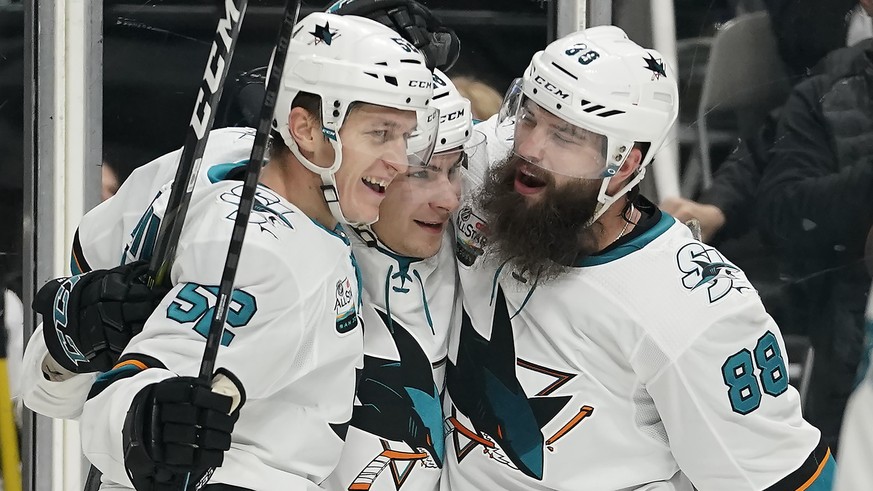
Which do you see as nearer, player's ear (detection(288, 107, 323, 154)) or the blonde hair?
player's ear (detection(288, 107, 323, 154))

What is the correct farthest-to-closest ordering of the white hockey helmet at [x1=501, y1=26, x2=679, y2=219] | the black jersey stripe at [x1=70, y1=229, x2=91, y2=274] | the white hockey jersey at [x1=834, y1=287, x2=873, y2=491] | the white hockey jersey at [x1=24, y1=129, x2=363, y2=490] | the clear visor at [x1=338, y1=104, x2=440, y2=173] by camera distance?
the black jersey stripe at [x1=70, y1=229, x2=91, y2=274], the white hockey helmet at [x1=501, y1=26, x2=679, y2=219], the clear visor at [x1=338, y1=104, x2=440, y2=173], the white hockey jersey at [x1=24, y1=129, x2=363, y2=490], the white hockey jersey at [x1=834, y1=287, x2=873, y2=491]

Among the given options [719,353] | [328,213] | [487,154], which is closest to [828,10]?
[487,154]

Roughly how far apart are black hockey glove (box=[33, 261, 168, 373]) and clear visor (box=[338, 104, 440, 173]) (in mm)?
376

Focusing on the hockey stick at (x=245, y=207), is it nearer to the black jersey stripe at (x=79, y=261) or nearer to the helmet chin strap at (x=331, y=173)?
the helmet chin strap at (x=331, y=173)

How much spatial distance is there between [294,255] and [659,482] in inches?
30.7

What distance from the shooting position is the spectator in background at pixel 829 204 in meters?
2.97

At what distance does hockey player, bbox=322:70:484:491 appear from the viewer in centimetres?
199

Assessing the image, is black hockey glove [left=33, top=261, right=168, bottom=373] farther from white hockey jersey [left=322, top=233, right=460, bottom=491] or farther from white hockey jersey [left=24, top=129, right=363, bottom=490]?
white hockey jersey [left=322, top=233, right=460, bottom=491]

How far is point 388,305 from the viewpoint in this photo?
2.01m

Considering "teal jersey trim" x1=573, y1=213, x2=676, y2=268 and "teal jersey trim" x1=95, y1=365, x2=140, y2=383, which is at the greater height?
"teal jersey trim" x1=573, y1=213, x2=676, y2=268

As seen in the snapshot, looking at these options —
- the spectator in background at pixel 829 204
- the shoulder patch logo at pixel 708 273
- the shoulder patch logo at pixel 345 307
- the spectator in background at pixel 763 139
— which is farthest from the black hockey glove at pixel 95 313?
the spectator in background at pixel 829 204

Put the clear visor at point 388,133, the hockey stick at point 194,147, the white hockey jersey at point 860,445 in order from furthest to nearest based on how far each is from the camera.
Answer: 1. the clear visor at point 388,133
2. the hockey stick at point 194,147
3. the white hockey jersey at point 860,445

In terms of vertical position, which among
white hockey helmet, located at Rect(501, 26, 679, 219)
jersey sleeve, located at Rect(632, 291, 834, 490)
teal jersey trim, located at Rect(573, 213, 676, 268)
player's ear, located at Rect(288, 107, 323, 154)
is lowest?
jersey sleeve, located at Rect(632, 291, 834, 490)

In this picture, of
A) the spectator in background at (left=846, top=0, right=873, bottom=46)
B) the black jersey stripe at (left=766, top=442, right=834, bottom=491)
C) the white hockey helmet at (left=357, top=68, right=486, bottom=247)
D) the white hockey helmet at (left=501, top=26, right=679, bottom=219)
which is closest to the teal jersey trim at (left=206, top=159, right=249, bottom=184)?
the white hockey helmet at (left=357, top=68, right=486, bottom=247)
